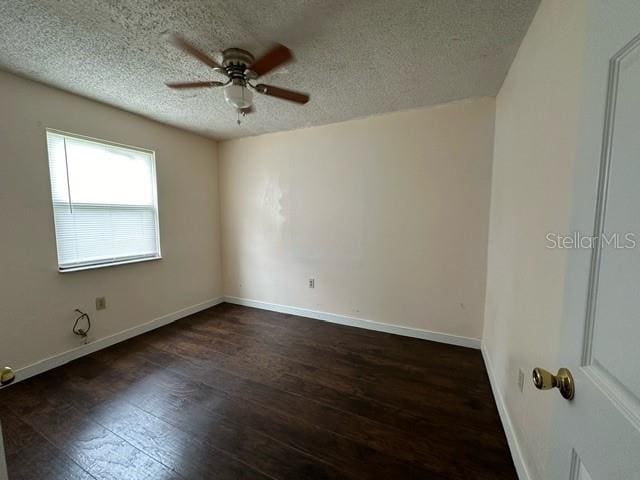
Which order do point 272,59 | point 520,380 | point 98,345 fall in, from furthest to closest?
point 98,345 < point 272,59 < point 520,380

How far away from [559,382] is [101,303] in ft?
10.9

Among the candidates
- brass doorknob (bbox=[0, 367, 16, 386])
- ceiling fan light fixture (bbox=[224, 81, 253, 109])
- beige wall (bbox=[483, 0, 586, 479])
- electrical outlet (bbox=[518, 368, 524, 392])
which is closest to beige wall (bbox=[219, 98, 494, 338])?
beige wall (bbox=[483, 0, 586, 479])

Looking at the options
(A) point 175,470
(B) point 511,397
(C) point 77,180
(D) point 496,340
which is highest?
(C) point 77,180

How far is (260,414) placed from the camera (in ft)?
5.44

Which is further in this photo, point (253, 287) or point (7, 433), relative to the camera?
point (253, 287)

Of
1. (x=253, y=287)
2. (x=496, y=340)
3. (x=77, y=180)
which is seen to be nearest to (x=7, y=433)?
(x=77, y=180)

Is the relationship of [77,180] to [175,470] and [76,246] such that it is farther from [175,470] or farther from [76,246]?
[175,470]

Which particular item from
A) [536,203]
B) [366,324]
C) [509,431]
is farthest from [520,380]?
[366,324]

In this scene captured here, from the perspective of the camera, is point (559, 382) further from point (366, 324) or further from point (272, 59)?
point (366, 324)

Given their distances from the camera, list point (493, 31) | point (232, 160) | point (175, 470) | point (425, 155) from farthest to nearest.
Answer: point (232, 160) < point (425, 155) < point (493, 31) < point (175, 470)

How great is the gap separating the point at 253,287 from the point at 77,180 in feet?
7.28

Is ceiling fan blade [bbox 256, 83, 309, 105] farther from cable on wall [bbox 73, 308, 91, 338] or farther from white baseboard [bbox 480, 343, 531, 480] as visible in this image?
cable on wall [bbox 73, 308, 91, 338]

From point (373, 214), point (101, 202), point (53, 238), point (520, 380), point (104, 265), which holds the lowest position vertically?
point (520, 380)

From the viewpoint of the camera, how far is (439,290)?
2568mm
